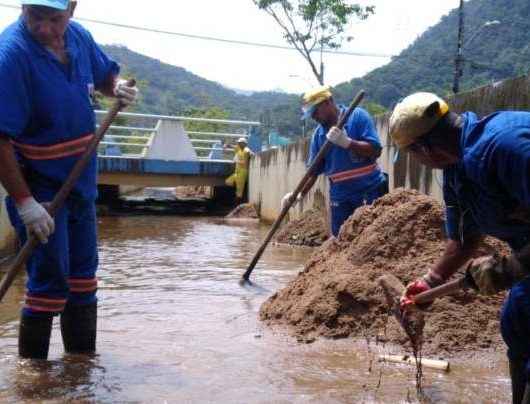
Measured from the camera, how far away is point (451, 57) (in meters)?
56.0

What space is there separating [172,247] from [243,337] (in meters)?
5.63

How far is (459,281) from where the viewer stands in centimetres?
256

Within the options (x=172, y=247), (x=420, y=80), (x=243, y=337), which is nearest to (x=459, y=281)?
(x=243, y=337)

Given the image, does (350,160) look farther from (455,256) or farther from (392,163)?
(455,256)

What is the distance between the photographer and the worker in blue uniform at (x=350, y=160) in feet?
17.9

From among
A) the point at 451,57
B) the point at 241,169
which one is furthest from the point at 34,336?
the point at 451,57

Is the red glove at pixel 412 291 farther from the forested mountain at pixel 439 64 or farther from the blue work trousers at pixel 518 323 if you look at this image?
the forested mountain at pixel 439 64

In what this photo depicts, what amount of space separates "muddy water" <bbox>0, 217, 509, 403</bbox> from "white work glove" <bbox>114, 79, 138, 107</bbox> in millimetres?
1430

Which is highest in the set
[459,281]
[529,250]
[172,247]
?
[529,250]

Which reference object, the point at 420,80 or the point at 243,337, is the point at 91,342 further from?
the point at 420,80

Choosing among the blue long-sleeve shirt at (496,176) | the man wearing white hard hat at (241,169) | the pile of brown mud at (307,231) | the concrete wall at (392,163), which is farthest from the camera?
the man wearing white hard hat at (241,169)

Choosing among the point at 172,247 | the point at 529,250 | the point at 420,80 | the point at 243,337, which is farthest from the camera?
the point at 420,80

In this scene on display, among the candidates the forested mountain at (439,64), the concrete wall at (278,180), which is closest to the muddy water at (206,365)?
the concrete wall at (278,180)

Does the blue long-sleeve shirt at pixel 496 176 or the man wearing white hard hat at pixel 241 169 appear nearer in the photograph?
the blue long-sleeve shirt at pixel 496 176
